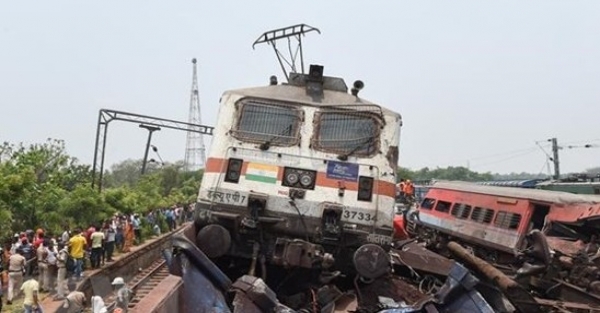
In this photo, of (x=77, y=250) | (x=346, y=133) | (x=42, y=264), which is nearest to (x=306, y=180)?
(x=346, y=133)

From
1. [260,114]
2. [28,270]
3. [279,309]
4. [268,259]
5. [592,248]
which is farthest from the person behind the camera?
[28,270]

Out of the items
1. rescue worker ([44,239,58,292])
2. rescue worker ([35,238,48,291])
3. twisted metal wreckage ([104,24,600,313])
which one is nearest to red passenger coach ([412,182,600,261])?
twisted metal wreckage ([104,24,600,313])

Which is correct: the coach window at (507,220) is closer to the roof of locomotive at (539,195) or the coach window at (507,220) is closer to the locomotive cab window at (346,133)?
the roof of locomotive at (539,195)

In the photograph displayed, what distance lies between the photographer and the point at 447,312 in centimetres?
583

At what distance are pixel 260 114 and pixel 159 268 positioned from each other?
550 inches

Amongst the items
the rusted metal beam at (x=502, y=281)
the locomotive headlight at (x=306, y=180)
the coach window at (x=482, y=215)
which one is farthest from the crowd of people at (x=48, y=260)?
the coach window at (x=482, y=215)

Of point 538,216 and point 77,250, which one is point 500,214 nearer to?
point 538,216

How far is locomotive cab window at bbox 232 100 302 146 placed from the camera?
771cm

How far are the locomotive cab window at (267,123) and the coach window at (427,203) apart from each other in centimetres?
1367

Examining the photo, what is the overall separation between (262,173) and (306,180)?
0.52m

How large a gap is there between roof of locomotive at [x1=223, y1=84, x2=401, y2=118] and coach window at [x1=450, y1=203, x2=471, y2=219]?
9.72 meters

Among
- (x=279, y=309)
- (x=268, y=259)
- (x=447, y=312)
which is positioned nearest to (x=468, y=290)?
(x=447, y=312)

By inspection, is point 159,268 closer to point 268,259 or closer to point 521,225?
point 521,225

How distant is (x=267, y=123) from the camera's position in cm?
782
